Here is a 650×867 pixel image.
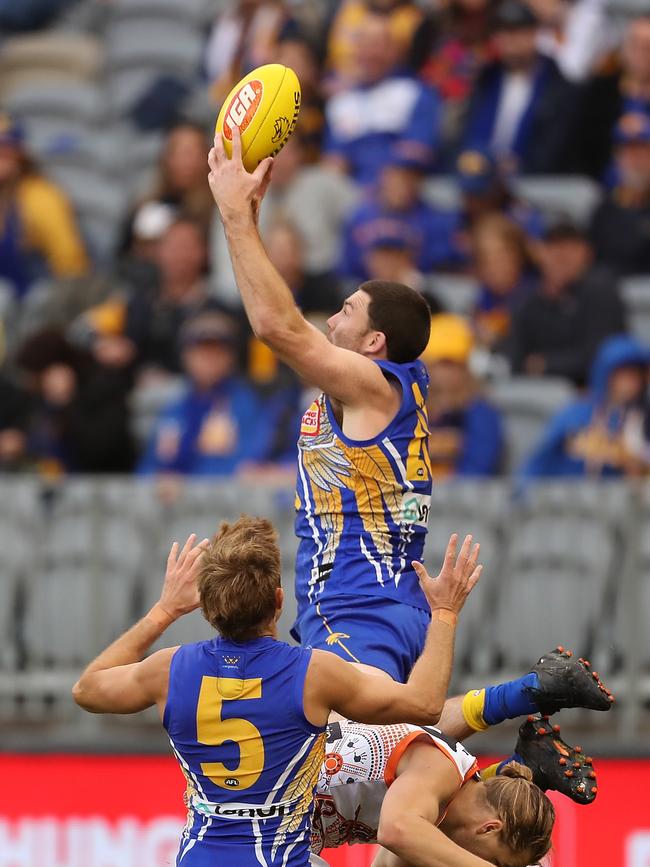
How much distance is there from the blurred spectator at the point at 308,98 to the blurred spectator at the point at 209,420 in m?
2.78

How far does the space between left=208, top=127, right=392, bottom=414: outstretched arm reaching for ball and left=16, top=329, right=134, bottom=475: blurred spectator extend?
5248mm

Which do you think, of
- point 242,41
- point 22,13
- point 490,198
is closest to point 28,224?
point 242,41

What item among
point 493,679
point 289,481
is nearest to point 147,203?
point 289,481

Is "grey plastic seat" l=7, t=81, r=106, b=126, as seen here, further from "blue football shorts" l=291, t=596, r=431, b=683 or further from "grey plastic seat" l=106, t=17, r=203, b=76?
"blue football shorts" l=291, t=596, r=431, b=683

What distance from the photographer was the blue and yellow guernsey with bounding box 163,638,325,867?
521 cm

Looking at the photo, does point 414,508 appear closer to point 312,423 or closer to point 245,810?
point 312,423

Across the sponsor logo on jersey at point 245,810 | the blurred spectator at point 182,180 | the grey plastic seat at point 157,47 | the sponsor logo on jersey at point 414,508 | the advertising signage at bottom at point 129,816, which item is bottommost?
the advertising signage at bottom at point 129,816

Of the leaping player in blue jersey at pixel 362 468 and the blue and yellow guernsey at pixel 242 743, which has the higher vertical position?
the leaping player in blue jersey at pixel 362 468

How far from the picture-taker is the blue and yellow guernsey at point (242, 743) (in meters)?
5.21

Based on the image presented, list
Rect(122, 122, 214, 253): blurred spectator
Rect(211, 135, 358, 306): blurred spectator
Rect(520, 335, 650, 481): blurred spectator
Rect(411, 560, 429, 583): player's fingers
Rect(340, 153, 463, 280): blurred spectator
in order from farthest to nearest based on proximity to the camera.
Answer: Rect(122, 122, 214, 253): blurred spectator
Rect(211, 135, 358, 306): blurred spectator
Rect(340, 153, 463, 280): blurred spectator
Rect(520, 335, 650, 481): blurred spectator
Rect(411, 560, 429, 583): player's fingers

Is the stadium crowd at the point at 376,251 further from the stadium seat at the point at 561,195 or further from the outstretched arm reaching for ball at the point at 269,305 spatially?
the outstretched arm reaching for ball at the point at 269,305

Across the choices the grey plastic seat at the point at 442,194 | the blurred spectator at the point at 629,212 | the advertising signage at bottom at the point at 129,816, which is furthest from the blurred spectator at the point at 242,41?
the advertising signage at bottom at the point at 129,816

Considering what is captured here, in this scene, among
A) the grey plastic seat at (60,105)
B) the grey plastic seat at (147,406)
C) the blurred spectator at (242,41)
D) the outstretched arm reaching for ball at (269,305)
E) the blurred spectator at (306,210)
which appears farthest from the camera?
the grey plastic seat at (60,105)

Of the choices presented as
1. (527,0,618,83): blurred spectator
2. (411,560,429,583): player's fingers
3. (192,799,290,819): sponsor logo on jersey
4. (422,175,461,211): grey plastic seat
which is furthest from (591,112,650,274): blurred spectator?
(192,799,290,819): sponsor logo on jersey
